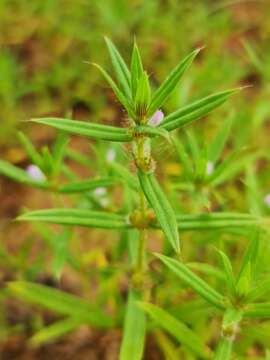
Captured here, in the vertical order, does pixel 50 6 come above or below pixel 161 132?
above

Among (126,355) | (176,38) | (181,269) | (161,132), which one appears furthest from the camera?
(176,38)

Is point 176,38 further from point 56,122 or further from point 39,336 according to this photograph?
point 56,122

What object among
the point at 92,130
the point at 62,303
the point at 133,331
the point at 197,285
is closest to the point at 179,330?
the point at 133,331

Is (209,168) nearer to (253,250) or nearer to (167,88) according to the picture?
(253,250)

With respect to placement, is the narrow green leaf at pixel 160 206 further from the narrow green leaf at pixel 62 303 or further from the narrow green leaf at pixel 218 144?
the narrow green leaf at pixel 62 303

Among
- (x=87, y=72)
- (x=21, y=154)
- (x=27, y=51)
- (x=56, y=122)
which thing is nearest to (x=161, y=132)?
(x=56, y=122)

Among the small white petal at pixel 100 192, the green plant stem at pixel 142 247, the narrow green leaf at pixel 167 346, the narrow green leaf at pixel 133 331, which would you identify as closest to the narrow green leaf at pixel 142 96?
the green plant stem at pixel 142 247

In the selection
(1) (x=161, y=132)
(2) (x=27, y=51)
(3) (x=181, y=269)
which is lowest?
(3) (x=181, y=269)

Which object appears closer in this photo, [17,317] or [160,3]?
[17,317]
